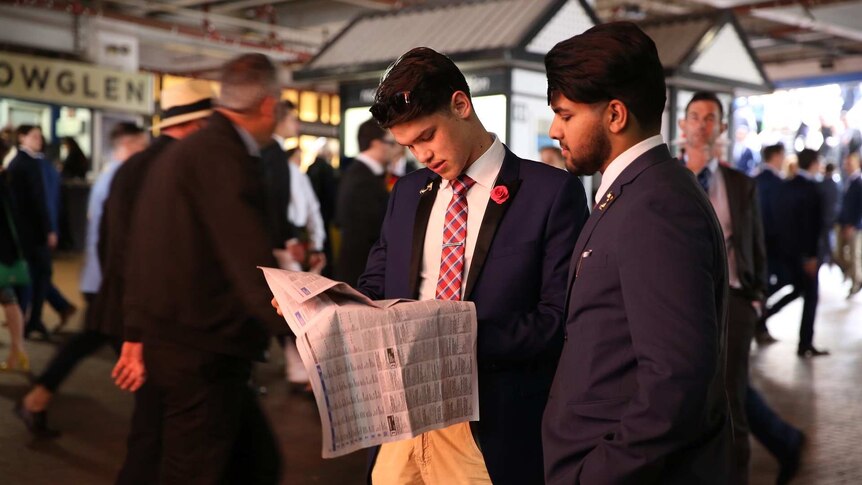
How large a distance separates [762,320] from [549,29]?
11.6ft

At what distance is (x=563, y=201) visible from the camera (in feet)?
8.07

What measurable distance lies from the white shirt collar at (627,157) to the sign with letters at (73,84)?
760 inches


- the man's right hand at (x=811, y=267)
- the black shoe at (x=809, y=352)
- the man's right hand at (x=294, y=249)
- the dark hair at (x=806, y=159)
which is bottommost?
the black shoe at (x=809, y=352)

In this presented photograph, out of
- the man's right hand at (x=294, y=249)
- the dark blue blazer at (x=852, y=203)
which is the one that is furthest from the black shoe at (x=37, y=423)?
the dark blue blazer at (x=852, y=203)

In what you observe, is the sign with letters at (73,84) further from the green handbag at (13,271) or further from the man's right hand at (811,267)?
the man's right hand at (811,267)

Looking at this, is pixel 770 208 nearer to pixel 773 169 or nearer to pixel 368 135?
pixel 773 169

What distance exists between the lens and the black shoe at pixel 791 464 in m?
4.64

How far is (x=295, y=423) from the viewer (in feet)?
20.1

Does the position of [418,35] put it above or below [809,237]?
above

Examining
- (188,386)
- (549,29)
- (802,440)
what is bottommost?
(802,440)

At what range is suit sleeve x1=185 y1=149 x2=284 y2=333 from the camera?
2.72 meters

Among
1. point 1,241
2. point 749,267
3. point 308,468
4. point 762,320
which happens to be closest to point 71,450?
point 308,468

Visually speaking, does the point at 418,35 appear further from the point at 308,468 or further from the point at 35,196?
the point at 308,468

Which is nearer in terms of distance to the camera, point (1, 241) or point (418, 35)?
point (1, 241)
